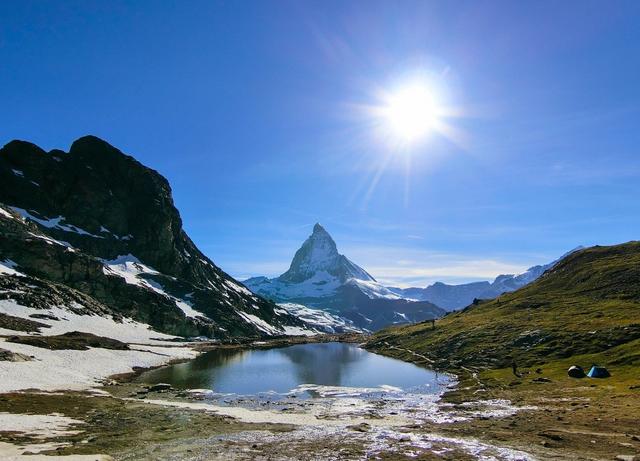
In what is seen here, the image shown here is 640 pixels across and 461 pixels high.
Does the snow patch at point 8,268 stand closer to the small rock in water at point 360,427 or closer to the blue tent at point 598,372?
the small rock in water at point 360,427

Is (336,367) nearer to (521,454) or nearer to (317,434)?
(317,434)

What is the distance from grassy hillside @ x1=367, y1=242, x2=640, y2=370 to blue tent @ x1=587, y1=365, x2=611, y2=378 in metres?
6.89

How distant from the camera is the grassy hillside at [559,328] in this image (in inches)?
3605

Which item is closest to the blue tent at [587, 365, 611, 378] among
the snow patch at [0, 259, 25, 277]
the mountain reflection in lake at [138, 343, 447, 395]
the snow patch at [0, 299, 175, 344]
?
the mountain reflection in lake at [138, 343, 447, 395]

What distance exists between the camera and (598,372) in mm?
71938

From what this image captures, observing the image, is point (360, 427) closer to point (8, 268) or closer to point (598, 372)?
point (598, 372)

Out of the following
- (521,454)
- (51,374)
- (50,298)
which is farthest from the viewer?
(50,298)

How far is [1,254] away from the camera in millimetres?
165500

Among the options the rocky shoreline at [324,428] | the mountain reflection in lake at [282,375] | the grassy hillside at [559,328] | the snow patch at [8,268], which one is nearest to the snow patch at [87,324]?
the snow patch at [8,268]

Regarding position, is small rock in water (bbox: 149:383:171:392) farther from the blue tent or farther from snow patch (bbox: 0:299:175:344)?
the blue tent

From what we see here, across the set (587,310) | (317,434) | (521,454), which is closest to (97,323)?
(317,434)

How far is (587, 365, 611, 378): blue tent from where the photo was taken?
234 feet

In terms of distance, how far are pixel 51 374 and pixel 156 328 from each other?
424 ft

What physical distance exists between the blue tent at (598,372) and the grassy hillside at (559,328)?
22.6ft
